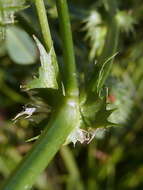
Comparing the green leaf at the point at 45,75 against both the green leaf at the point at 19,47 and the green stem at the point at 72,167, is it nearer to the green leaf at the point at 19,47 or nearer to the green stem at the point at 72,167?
the green leaf at the point at 19,47

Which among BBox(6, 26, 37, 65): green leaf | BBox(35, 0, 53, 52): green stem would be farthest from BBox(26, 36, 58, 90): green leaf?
BBox(6, 26, 37, 65): green leaf

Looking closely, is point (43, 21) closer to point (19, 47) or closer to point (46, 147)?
point (46, 147)

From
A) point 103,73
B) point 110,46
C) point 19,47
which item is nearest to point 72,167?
point 19,47

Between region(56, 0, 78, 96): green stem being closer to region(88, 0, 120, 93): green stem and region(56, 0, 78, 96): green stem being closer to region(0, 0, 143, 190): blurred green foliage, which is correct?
region(88, 0, 120, 93): green stem

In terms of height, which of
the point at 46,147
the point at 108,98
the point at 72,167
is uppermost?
the point at 46,147

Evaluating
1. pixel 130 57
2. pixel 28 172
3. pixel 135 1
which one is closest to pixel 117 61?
pixel 130 57

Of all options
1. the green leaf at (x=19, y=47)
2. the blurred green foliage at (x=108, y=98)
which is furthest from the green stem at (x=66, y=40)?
the green leaf at (x=19, y=47)

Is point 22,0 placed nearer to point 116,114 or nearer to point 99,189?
point 116,114
